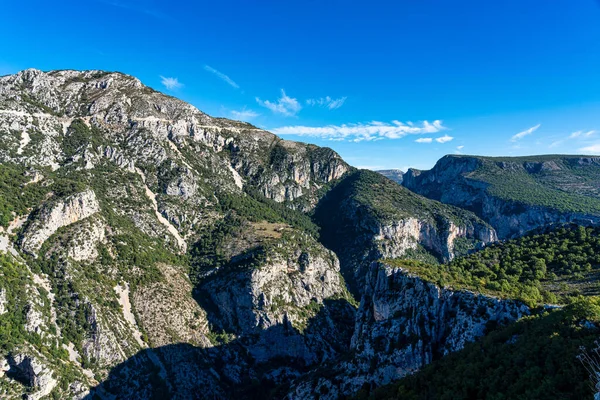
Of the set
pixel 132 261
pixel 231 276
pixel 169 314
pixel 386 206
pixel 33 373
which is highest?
pixel 386 206

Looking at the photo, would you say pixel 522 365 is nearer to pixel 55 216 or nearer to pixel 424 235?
pixel 55 216

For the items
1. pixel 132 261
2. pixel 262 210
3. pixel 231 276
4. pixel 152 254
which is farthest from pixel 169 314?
pixel 262 210

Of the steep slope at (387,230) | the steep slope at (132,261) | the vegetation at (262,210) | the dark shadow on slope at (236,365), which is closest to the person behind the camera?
the dark shadow on slope at (236,365)

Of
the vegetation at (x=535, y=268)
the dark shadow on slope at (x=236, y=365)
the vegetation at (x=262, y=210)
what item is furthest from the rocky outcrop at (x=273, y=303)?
the vegetation at (x=535, y=268)

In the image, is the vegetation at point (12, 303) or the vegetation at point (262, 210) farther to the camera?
the vegetation at point (262, 210)

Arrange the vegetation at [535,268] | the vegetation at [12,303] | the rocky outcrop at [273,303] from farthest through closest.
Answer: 1. the rocky outcrop at [273,303]
2. the vegetation at [12,303]
3. the vegetation at [535,268]

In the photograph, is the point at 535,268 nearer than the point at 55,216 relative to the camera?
Yes

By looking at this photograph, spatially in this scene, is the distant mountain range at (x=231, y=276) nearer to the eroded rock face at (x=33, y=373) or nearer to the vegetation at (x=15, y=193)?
the eroded rock face at (x=33, y=373)
